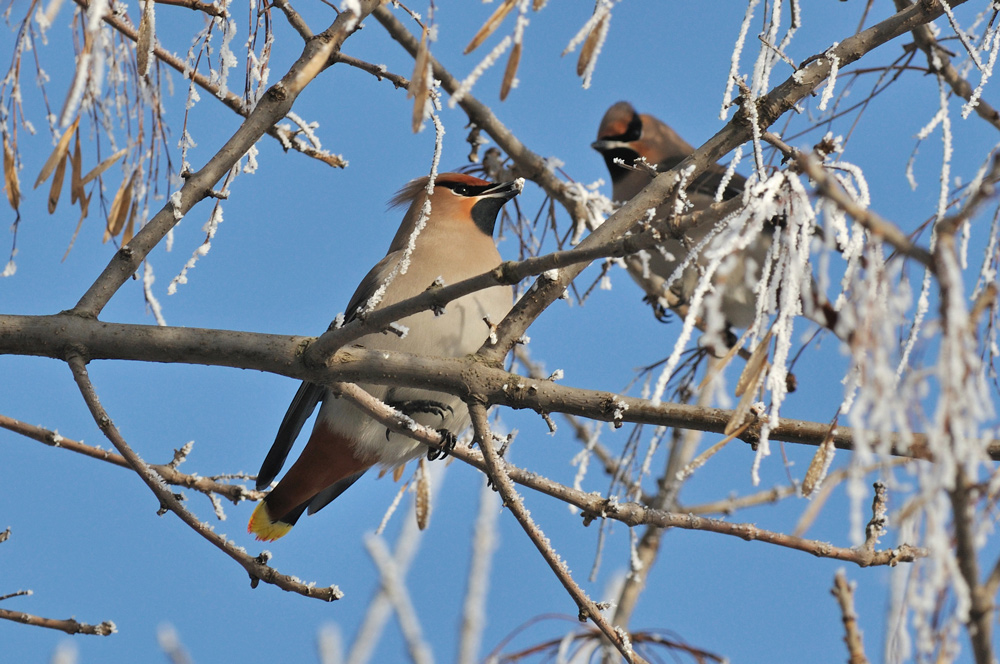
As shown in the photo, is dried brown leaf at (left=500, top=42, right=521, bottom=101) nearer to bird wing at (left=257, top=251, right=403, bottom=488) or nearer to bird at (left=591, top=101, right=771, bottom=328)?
bird wing at (left=257, top=251, right=403, bottom=488)

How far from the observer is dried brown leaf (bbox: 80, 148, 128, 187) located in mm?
2520

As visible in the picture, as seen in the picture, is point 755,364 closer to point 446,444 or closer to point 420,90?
point 420,90

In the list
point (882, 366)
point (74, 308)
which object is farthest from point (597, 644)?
point (882, 366)

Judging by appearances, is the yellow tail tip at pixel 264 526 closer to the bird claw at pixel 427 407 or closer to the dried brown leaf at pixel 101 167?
the bird claw at pixel 427 407

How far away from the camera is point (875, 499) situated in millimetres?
2465

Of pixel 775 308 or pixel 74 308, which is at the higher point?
pixel 74 308

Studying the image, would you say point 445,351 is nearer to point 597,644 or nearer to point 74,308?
point 597,644

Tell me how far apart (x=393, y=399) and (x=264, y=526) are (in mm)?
692

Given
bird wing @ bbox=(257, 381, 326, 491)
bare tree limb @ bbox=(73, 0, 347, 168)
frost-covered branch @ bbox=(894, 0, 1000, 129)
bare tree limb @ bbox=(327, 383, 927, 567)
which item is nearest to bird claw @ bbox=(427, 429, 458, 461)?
bare tree limb @ bbox=(327, 383, 927, 567)

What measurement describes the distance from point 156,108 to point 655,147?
4.36m

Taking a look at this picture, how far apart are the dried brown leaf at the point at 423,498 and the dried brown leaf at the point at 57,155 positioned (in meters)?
1.36

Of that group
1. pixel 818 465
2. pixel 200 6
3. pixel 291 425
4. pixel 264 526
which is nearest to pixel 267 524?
pixel 264 526

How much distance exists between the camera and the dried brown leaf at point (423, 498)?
303 centimetres

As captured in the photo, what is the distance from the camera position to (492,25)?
1479 millimetres
